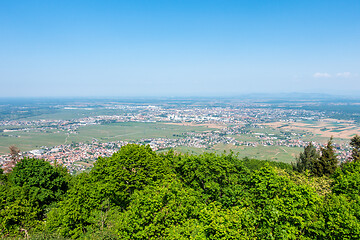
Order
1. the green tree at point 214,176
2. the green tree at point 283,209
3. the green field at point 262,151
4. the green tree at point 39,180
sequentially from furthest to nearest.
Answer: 1. the green field at point 262,151
2. the green tree at point 39,180
3. the green tree at point 214,176
4. the green tree at point 283,209

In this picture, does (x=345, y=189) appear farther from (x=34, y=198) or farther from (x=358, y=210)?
(x=34, y=198)

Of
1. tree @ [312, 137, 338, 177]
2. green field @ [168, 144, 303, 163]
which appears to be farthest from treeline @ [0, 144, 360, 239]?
green field @ [168, 144, 303, 163]

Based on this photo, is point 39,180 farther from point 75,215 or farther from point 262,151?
point 262,151

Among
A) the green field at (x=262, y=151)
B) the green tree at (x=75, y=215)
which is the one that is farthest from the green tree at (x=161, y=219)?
the green field at (x=262, y=151)

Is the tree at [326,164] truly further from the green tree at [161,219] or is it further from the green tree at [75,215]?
the green tree at [75,215]

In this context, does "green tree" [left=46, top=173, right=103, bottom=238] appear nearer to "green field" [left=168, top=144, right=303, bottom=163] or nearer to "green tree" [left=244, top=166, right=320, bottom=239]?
"green tree" [left=244, top=166, right=320, bottom=239]

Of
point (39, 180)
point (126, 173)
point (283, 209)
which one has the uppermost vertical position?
point (283, 209)

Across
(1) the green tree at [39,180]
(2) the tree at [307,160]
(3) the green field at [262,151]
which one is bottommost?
(3) the green field at [262,151]

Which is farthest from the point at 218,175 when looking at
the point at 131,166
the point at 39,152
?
the point at 39,152

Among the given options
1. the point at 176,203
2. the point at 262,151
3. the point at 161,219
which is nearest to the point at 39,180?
the point at 161,219
